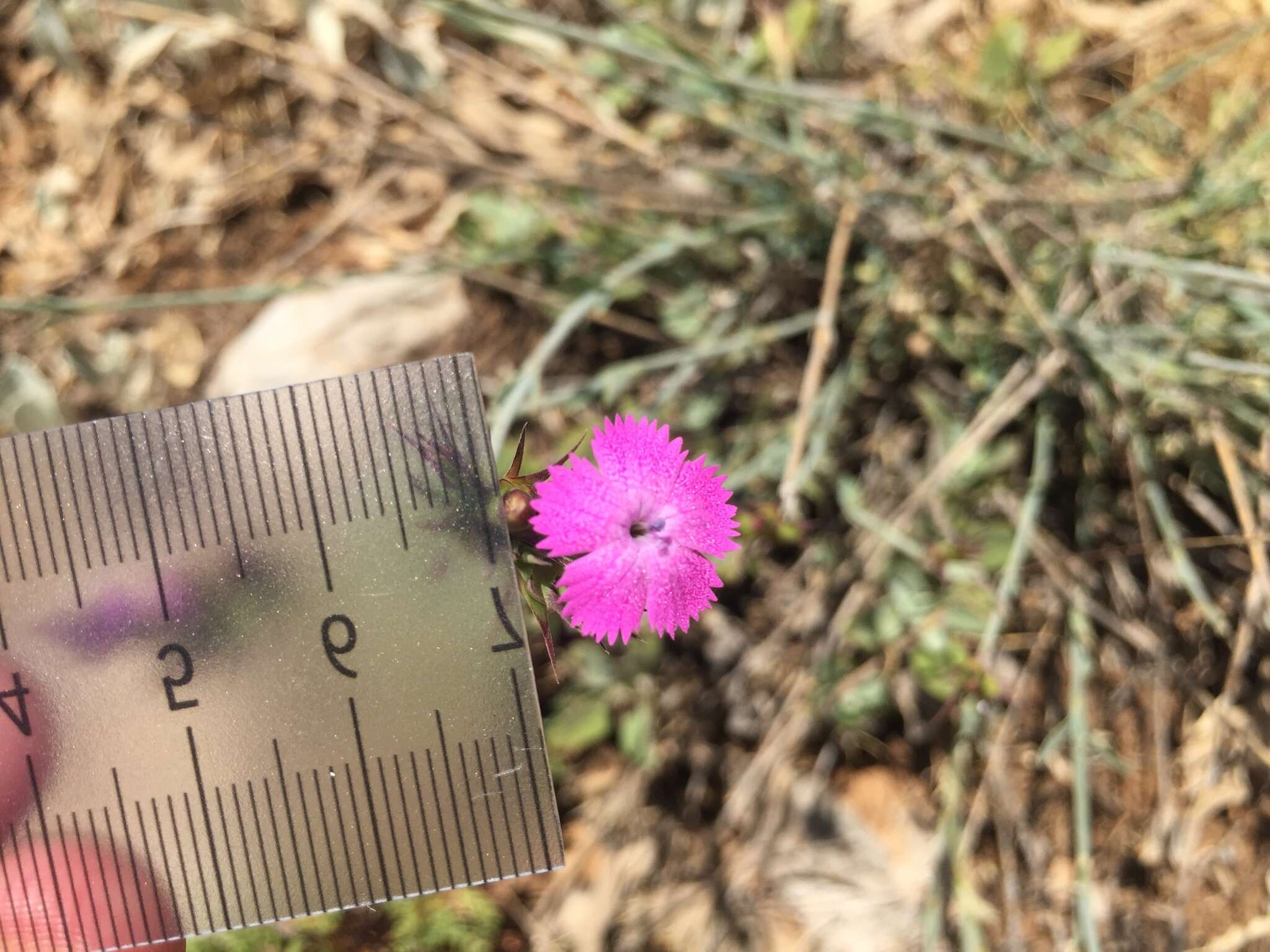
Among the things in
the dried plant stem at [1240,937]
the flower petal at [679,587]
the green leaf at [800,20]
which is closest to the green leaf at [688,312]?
the green leaf at [800,20]

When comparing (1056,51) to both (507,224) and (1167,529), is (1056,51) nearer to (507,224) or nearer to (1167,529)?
(1167,529)

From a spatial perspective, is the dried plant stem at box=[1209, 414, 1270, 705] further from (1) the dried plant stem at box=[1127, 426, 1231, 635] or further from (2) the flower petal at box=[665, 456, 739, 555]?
(2) the flower petal at box=[665, 456, 739, 555]

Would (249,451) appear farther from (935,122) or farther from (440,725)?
→ (935,122)

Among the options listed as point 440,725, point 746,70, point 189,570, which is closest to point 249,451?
point 189,570

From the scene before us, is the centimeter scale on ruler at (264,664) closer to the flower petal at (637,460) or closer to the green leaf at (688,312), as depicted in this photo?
the flower petal at (637,460)

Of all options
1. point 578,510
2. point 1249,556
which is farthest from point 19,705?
point 1249,556

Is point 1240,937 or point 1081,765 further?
point 1240,937
